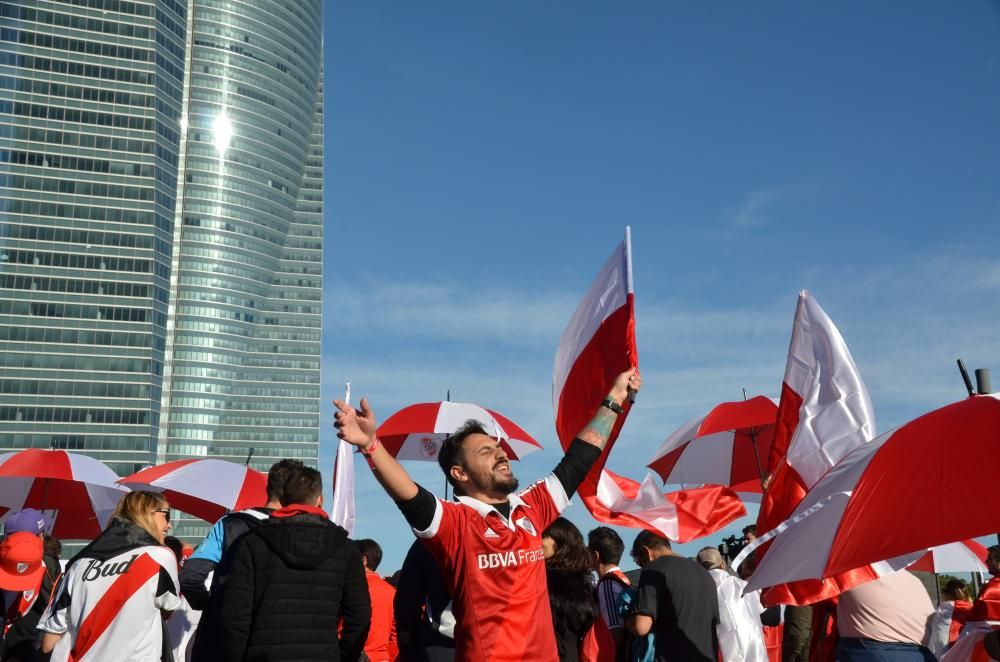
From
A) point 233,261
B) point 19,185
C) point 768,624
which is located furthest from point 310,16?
point 768,624

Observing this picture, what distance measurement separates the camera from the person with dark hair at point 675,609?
5.96 m

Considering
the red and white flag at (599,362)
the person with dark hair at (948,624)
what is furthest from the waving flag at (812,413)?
the person with dark hair at (948,624)

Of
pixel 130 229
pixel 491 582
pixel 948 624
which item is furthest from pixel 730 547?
pixel 130 229

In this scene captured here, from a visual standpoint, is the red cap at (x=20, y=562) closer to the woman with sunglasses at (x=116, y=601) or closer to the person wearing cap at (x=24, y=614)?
the person wearing cap at (x=24, y=614)

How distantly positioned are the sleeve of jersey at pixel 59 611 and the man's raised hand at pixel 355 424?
281cm

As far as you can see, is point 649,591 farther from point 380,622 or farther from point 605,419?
point 380,622

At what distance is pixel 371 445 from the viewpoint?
355 centimetres

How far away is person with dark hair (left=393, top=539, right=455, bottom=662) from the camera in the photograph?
14.4ft

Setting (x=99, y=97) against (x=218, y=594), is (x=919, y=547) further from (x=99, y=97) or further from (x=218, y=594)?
(x=99, y=97)

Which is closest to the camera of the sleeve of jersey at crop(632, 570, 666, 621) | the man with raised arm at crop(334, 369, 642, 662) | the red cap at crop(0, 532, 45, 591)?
the man with raised arm at crop(334, 369, 642, 662)

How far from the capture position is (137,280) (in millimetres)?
133375

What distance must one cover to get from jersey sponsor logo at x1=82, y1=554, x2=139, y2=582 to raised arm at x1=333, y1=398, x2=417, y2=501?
2499 mm

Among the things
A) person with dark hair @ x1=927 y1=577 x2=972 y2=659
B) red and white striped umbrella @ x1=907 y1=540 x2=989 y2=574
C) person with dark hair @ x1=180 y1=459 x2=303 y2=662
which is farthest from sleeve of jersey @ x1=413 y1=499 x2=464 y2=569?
red and white striped umbrella @ x1=907 y1=540 x2=989 y2=574

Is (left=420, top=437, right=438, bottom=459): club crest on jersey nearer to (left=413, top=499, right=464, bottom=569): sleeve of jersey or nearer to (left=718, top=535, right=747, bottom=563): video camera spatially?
(left=718, top=535, right=747, bottom=563): video camera
